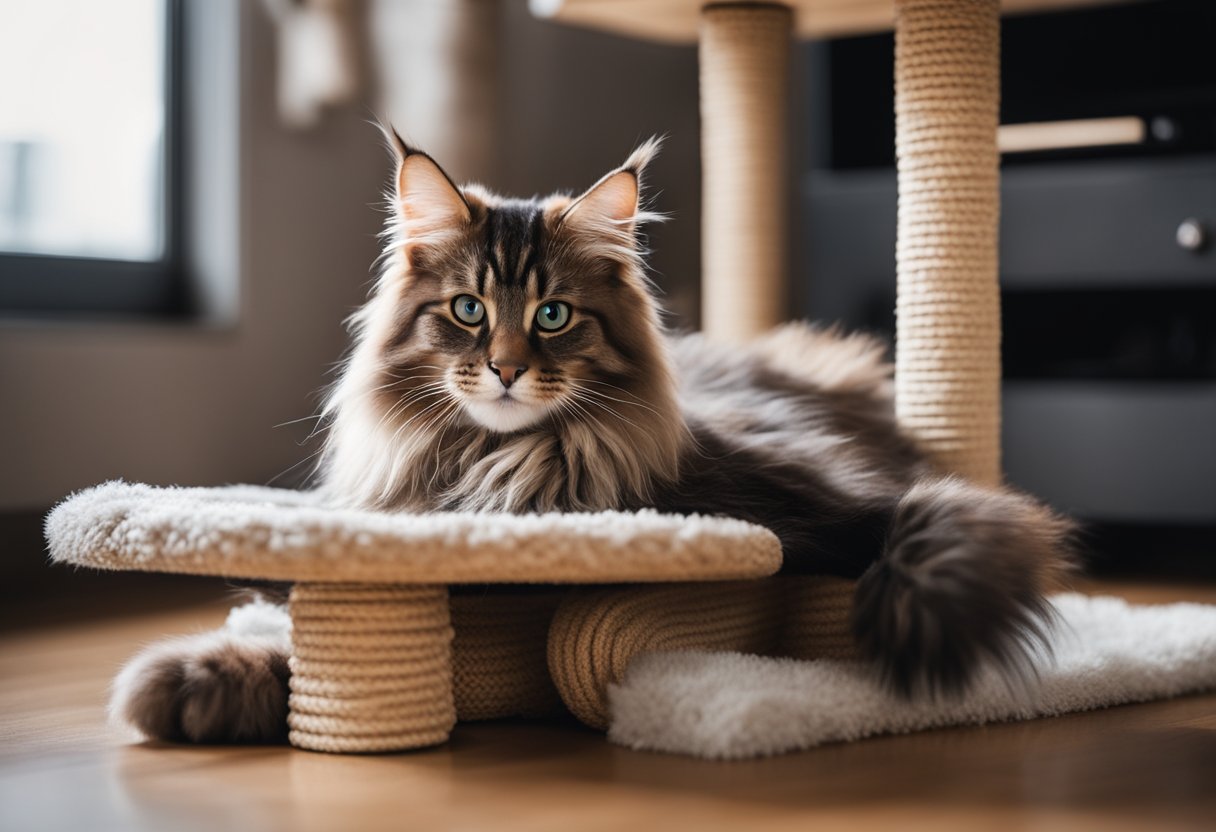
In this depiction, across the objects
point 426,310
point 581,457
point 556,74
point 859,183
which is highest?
point 556,74

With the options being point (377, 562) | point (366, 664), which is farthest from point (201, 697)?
point (377, 562)

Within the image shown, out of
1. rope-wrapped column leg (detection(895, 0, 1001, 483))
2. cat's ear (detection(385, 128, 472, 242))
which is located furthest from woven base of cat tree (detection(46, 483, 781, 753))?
rope-wrapped column leg (detection(895, 0, 1001, 483))

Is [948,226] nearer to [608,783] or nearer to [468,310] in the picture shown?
[468,310]

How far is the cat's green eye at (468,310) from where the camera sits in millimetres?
1572

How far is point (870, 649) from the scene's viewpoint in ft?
4.65

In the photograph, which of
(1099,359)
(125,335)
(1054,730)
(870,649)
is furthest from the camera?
(1099,359)

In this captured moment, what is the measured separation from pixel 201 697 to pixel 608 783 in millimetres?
436

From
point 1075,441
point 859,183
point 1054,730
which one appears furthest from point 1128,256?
point 1054,730

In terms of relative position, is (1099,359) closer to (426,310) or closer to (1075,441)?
(1075,441)

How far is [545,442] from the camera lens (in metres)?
1.58

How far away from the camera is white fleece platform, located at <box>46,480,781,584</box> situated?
1.30 meters

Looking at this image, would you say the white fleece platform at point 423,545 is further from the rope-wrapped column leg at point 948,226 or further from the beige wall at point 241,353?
the beige wall at point 241,353

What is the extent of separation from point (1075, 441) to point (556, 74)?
158cm

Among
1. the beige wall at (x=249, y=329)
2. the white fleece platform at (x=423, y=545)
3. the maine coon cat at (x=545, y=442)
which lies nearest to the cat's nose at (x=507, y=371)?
the maine coon cat at (x=545, y=442)
